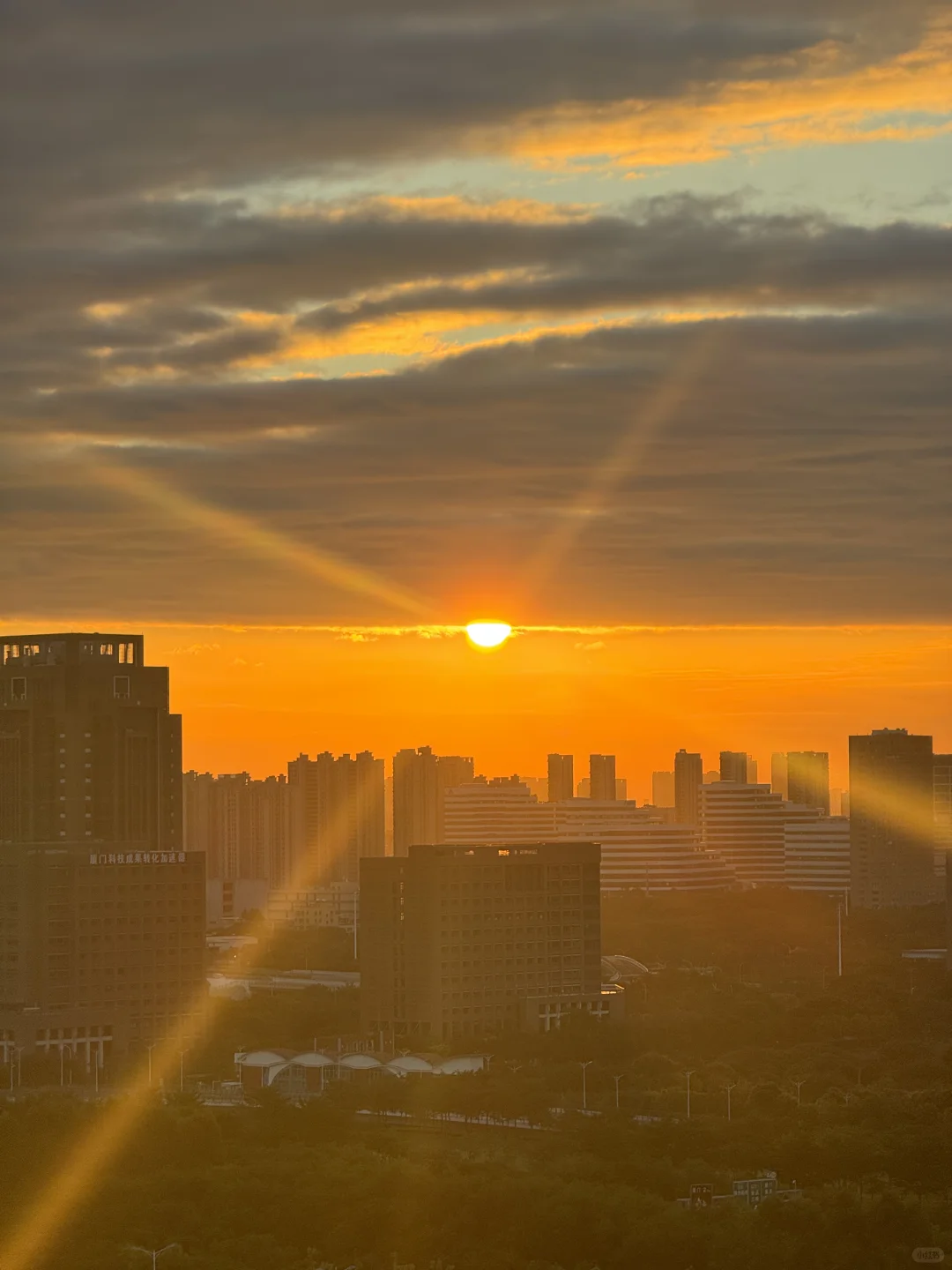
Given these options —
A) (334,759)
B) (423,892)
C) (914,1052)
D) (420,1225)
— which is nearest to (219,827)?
(334,759)

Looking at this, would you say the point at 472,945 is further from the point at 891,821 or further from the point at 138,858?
the point at 891,821

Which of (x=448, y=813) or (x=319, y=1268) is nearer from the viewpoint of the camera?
(x=319, y=1268)

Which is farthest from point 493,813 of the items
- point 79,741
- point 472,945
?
point 472,945

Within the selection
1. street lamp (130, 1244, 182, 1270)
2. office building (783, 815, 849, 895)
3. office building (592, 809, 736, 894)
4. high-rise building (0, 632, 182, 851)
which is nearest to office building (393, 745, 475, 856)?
office building (592, 809, 736, 894)

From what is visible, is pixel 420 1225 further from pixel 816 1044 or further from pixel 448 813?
pixel 448 813

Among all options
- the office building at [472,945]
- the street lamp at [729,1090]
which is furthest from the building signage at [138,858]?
the street lamp at [729,1090]

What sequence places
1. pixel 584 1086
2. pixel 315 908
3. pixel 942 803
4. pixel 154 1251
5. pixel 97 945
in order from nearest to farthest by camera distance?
pixel 154 1251
pixel 584 1086
pixel 97 945
pixel 315 908
pixel 942 803

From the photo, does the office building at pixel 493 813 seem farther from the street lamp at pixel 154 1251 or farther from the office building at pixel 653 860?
the street lamp at pixel 154 1251

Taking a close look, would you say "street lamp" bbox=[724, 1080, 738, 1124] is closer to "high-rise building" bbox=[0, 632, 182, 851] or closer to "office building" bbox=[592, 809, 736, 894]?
"high-rise building" bbox=[0, 632, 182, 851]
